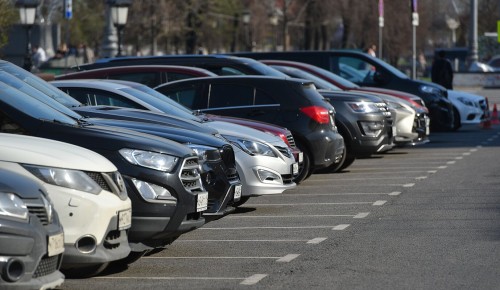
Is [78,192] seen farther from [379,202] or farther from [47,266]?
[379,202]

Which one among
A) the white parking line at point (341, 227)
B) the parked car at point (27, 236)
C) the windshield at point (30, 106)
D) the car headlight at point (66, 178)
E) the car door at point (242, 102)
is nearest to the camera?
the parked car at point (27, 236)

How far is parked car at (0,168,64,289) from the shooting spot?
7.56 metres

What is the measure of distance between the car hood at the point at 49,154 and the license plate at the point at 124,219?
0.31 meters

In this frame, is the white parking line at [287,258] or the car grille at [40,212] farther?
the white parking line at [287,258]

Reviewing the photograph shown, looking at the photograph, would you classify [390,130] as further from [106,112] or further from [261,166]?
[106,112]

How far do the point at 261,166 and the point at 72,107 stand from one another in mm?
2653

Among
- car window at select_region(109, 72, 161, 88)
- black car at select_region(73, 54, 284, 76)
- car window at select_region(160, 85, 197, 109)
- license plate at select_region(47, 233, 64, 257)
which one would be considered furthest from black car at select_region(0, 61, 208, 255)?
black car at select_region(73, 54, 284, 76)

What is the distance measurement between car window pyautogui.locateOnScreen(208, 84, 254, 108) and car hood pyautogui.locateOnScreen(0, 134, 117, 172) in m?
8.12

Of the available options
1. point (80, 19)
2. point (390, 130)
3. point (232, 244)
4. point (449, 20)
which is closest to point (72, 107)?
point (232, 244)

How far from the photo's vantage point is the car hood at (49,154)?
8.62 metres

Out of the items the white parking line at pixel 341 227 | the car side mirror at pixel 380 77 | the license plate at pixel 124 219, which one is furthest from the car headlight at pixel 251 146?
the car side mirror at pixel 380 77

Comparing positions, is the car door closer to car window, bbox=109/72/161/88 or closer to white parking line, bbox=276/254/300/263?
car window, bbox=109/72/161/88

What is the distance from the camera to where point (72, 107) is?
39.1 feet

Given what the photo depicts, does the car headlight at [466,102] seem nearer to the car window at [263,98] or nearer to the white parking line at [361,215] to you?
the car window at [263,98]
